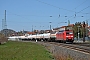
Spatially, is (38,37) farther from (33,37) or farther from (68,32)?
(68,32)

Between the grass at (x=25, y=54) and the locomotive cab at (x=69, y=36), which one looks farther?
the locomotive cab at (x=69, y=36)

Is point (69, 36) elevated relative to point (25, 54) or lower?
elevated

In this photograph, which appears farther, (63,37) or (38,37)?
(38,37)

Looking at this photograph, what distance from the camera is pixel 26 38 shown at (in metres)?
150

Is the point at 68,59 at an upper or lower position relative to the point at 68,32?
lower

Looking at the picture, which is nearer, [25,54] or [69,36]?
[25,54]

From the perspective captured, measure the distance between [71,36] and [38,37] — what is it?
55.6 metres

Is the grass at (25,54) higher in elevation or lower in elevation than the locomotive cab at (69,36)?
lower

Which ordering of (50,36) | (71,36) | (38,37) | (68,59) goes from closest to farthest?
(68,59)
(71,36)
(50,36)
(38,37)

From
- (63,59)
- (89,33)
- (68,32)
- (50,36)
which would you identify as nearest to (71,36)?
(68,32)

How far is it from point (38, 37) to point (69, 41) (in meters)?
54.7

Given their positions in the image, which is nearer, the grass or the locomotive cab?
the grass

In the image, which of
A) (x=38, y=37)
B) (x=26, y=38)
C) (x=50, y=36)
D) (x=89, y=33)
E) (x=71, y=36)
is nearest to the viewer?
(x=71, y=36)

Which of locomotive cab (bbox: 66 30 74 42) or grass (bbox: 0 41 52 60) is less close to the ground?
locomotive cab (bbox: 66 30 74 42)
